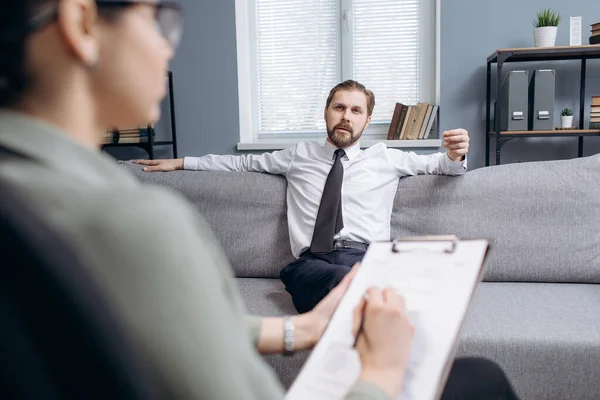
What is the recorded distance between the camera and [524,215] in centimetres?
195

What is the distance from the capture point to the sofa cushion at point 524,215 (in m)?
1.89

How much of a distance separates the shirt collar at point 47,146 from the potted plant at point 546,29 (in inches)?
120

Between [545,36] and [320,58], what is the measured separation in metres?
1.36

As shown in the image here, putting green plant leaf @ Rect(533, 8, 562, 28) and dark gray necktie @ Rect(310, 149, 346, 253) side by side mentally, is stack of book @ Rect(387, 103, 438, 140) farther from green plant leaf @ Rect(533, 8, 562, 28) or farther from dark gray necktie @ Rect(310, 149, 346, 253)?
dark gray necktie @ Rect(310, 149, 346, 253)

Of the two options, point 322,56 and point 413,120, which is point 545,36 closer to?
point 413,120

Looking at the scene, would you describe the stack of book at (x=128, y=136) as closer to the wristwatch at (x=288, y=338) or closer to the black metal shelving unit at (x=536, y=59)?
the black metal shelving unit at (x=536, y=59)

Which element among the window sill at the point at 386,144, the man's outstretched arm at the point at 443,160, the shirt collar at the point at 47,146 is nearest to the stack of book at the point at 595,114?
the window sill at the point at 386,144

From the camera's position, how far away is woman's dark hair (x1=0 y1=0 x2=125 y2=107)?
35cm

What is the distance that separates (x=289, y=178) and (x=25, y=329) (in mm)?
1871

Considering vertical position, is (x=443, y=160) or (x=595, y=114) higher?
(x=595, y=114)

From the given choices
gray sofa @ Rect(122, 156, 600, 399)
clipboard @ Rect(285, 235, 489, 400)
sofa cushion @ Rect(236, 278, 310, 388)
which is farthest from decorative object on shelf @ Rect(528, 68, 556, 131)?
clipboard @ Rect(285, 235, 489, 400)

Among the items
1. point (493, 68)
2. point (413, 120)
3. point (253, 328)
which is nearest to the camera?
point (253, 328)

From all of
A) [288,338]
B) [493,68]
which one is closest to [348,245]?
[288,338]

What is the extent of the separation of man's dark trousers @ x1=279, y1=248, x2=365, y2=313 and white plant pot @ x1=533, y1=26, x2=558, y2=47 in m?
1.78
